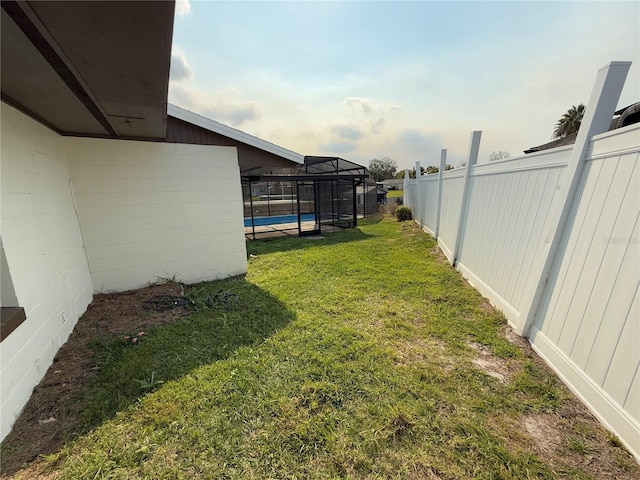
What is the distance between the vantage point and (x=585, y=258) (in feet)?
6.90

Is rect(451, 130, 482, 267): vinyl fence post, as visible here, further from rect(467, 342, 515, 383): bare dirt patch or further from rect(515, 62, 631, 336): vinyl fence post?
rect(467, 342, 515, 383): bare dirt patch

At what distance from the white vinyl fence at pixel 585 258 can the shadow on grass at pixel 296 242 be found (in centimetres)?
518

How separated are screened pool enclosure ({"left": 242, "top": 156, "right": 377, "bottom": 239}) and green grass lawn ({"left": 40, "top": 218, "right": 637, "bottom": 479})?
560 centimetres

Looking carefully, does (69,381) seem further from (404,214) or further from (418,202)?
(404,214)

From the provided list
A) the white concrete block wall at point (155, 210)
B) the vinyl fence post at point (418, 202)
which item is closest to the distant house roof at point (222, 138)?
the white concrete block wall at point (155, 210)

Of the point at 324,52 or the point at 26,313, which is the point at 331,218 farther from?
the point at 26,313

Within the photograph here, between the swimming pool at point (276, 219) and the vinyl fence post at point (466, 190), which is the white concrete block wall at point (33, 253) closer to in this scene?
the vinyl fence post at point (466, 190)

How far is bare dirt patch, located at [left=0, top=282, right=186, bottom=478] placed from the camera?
1683mm

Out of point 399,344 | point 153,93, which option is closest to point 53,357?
point 153,93

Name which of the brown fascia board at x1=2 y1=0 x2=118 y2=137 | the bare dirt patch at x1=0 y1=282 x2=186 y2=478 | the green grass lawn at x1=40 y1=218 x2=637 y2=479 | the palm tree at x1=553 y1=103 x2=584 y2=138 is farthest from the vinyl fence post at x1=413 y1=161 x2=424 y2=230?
the palm tree at x1=553 y1=103 x2=584 y2=138

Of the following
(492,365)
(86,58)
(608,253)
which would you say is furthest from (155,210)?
(608,253)

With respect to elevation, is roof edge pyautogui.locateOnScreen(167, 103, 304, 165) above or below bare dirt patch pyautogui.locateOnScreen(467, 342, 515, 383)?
above

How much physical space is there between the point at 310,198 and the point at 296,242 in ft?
25.2

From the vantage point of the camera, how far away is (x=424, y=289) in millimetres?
4289
